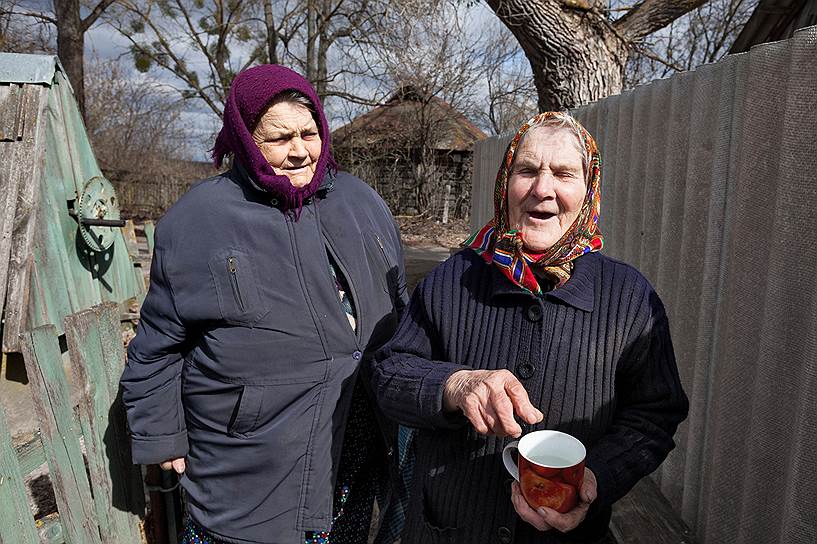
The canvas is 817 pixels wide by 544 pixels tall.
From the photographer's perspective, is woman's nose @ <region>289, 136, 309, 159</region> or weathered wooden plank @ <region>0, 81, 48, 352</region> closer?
woman's nose @ <region>289, 136, 309, 159</region>

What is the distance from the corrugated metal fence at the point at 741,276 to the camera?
1.51 m

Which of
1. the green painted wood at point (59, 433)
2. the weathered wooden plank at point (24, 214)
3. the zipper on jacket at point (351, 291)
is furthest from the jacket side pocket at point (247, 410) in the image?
the weathered wooden plank at point (24, 214)

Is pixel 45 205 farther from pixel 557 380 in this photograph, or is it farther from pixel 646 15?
pixel 646 15

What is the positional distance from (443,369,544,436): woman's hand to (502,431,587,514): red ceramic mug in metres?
0.10

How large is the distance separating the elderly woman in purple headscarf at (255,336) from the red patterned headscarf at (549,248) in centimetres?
62

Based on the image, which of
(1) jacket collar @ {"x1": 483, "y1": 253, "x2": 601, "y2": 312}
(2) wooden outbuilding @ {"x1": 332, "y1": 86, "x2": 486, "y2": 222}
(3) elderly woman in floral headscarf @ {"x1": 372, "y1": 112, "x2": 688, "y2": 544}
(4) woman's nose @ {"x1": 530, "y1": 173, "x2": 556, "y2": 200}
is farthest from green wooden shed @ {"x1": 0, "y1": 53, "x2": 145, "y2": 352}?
(2) wooden outbuilding @ {"x1": 332, "y1": 86, "x2": 486, "y2": 222}

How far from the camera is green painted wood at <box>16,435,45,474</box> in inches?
69.3

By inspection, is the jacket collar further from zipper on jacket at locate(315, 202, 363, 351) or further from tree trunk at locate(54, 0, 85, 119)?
tree trunk at locate(54, 0, 85, 119)

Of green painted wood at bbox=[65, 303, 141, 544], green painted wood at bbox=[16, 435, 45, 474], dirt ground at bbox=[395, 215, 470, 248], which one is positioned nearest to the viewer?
green painted wood at bbox=[16, 435, 45, 474]

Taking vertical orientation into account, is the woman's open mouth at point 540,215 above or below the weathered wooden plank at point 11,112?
below

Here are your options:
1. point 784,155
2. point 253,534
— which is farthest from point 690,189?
point 253,534

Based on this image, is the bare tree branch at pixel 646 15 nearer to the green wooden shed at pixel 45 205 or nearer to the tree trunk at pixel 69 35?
the green wooden shed at pixel 45 205

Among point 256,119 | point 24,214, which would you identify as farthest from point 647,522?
point 24,214

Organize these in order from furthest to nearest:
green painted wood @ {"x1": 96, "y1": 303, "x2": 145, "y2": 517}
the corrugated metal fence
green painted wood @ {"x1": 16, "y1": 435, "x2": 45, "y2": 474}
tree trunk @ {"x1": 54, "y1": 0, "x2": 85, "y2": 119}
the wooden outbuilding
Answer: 1. the wooden outbuilding
2. tree trunk @ {"x1": 54, "y1": 0, "x2": 85, "y2": 119}
3. green painted wood @ {"x1": 96, "y1": 303, "x2": 145, "y2": 517}
4. green painted wood @ {"x1": 16, "y1": 435, "x2": 45, "y2": 474}
5. the corrugated metal fence
